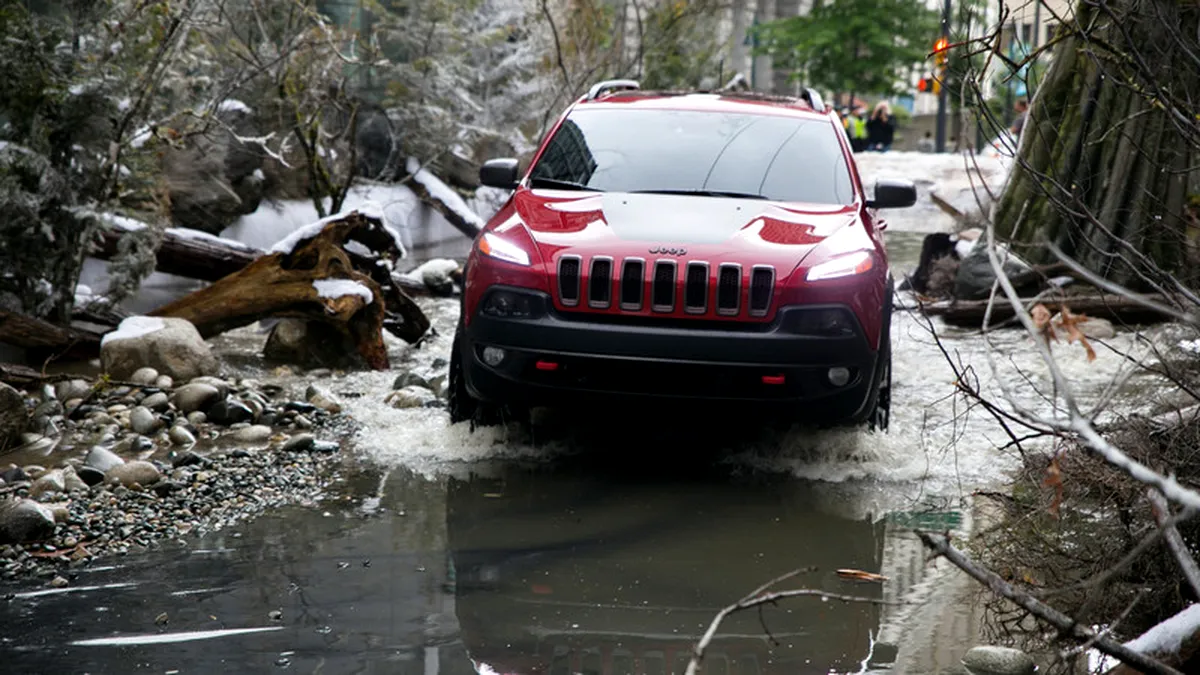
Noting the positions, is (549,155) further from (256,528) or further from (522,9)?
(522,9)

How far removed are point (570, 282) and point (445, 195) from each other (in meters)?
14.1

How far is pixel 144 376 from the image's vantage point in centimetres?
909

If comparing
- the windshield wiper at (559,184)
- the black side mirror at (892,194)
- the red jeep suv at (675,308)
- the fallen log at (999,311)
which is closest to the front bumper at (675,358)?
the red jeep suv at (675,308)

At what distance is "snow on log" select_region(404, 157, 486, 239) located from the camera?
2030cm

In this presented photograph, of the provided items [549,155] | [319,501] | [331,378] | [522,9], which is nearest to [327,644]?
[319,501]

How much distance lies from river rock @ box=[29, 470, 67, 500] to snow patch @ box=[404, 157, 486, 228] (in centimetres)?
1346

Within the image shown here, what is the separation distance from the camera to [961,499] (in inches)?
260

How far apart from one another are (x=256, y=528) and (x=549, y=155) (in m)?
3.00

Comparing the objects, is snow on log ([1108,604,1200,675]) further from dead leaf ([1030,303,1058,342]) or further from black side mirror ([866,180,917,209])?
black side mirror ([866,180,917,209])

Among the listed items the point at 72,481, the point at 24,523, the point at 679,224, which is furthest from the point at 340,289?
the point at 24,523

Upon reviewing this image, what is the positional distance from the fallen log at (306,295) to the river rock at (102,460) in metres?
3.02

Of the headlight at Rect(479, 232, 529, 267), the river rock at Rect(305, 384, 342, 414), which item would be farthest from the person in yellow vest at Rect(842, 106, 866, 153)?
the headlight at Rect(479, 232, 529, 267)

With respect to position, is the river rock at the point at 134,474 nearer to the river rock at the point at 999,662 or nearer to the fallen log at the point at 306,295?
the fallen log at the point at 306,295

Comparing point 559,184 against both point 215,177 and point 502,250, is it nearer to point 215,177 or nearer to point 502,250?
point 502,250
